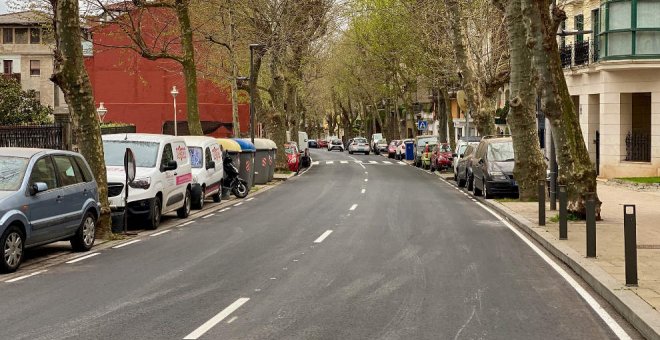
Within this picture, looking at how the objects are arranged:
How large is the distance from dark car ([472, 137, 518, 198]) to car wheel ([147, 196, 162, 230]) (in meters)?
11.1

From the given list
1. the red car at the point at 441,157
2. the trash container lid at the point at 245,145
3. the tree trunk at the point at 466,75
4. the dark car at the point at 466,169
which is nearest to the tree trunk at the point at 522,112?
Result: the dark car at the point at 466,169

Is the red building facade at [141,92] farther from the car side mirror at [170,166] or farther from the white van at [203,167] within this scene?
the car side mirror at [170,166]

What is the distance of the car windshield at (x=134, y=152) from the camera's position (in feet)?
64.4

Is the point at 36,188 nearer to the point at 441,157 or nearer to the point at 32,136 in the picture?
the point at 32,136

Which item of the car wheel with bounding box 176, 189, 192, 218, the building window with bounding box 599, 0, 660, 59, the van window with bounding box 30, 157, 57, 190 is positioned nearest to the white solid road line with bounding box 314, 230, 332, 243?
the van window with bounding box 30, 157, 57, 190

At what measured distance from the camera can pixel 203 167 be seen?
24938mm

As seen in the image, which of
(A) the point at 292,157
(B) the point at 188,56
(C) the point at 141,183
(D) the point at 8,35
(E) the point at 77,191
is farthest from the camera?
(D) the point at 8,35

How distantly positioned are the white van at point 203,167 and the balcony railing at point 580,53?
17.3 m

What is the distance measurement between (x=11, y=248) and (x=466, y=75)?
79.5 ft

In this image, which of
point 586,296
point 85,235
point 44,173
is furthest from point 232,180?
point 586,296

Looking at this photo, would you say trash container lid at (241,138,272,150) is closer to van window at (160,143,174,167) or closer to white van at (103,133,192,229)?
white van at (103,133,192,229)

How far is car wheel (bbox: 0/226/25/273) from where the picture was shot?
39.8 feet

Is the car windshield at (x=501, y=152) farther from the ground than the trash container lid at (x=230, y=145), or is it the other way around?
the trash container lid at (x=230, y=145)

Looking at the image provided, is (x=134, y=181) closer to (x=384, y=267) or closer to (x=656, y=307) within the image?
(x=384, y=267)
